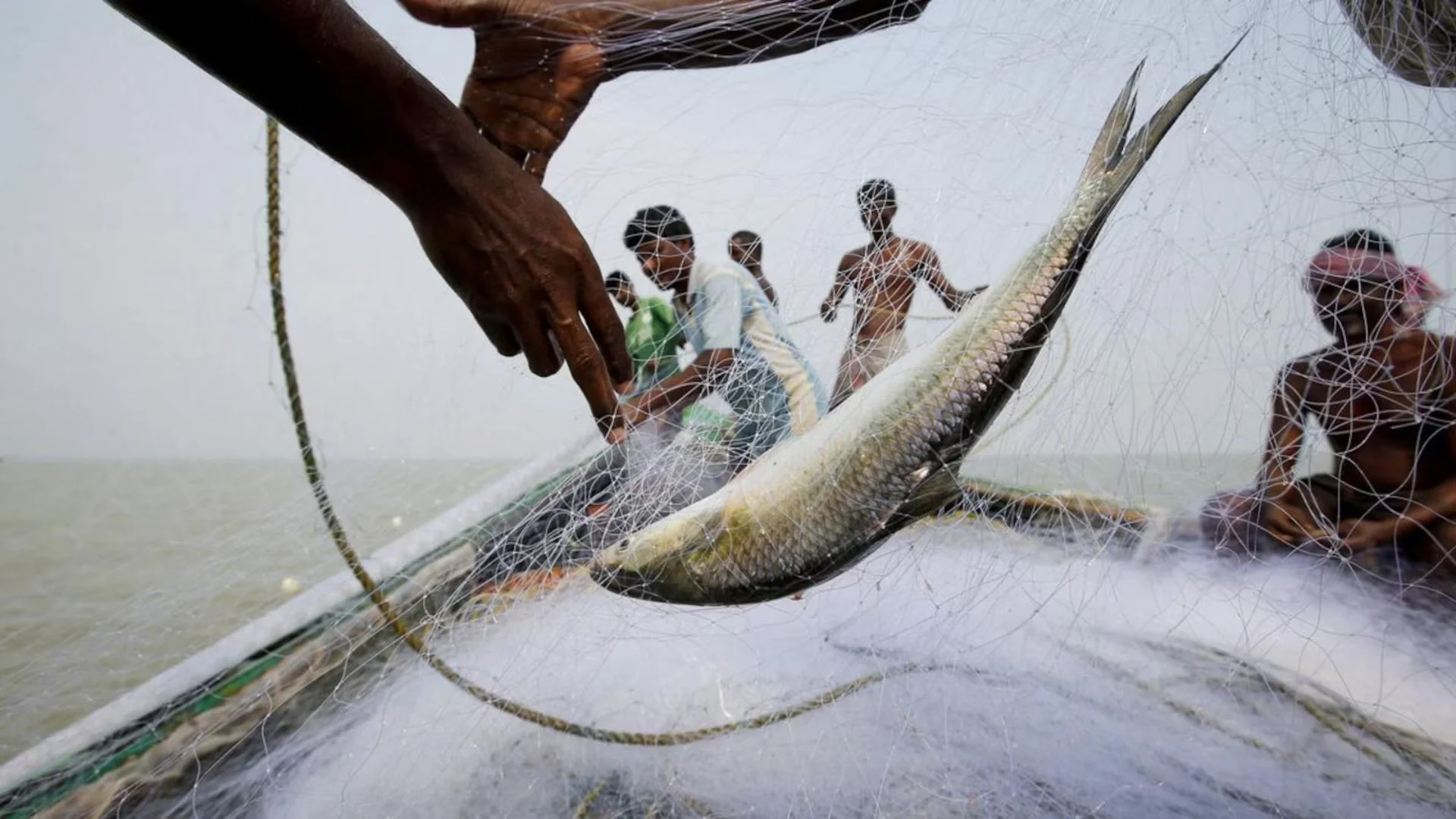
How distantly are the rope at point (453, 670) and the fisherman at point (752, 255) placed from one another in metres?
1.09

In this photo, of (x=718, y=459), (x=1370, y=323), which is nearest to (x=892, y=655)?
(x=718, y=459)

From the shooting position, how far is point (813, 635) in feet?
7.98

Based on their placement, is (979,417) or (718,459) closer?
(979,417)

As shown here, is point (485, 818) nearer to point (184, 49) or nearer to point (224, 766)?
point (224, 766)

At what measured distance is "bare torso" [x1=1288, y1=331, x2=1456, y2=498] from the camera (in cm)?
167

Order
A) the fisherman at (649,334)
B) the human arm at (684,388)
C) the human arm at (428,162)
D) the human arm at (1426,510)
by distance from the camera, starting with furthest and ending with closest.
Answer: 1. the fisherman at (649,334)
2. the human arm at (1426,510)
3. the human arm at (684,388)
4. the human arm at (428,162)

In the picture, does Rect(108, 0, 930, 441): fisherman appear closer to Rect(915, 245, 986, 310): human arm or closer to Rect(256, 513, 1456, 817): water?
Rect(915, 245, 986, 310): human arm

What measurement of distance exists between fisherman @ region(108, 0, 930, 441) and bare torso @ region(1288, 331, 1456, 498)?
1.23 m

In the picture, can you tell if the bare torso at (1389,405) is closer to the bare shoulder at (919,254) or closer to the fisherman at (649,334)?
the bare shoulder at (919,254)

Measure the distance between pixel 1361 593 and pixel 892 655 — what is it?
59.9 inches

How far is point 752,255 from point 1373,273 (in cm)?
146

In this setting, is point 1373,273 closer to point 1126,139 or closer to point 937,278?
point 1126,139

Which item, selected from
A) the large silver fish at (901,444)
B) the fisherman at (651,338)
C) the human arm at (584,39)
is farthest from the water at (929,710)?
the human arm at (584,39)

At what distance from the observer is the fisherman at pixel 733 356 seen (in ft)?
6.54
